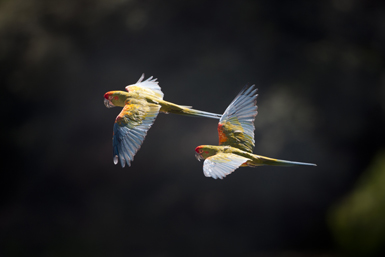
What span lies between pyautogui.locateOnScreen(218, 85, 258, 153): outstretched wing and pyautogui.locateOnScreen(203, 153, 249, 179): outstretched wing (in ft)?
0.50

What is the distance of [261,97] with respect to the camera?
3.25 metres

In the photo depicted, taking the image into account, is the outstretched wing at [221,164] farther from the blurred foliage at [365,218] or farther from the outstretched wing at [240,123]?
the blurred foliage at [365,218]

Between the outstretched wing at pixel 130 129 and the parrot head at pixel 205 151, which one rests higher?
the outstretched wing at pixel 130 129

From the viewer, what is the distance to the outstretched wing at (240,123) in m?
1.52

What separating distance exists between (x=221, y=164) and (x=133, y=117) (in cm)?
39

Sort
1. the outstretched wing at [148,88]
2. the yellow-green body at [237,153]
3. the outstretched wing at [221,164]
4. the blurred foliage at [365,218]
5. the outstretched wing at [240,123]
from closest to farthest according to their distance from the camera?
1. the outstretched wing at [221,164]
2. the yellow-green body at [237,153]
3. the outstretched wing at [240,123]
4. the outstretched wing at [148,88]
5. the blurred foliage at [365,218]

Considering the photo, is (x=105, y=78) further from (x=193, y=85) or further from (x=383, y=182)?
(x=383, y=182)

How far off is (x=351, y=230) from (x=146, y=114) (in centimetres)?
218

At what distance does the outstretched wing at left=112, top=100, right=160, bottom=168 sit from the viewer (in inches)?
54.9

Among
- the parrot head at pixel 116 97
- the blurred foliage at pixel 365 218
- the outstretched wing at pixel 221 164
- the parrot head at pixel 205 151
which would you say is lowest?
the blurred foliage at pixel 365 218

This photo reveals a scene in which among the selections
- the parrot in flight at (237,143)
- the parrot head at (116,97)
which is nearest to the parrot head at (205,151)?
the parrot in flight at (237,143)

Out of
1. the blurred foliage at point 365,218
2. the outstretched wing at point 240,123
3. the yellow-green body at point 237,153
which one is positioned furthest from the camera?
the blurred foliage at point 365,218

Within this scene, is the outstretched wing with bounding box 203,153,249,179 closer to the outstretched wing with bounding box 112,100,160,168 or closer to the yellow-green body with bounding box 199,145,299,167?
the yellow-green body with bounding box 199,145,299,167
